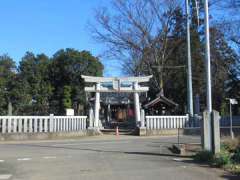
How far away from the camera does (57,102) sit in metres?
67.2

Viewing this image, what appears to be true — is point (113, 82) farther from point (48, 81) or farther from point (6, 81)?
point (48, 81)

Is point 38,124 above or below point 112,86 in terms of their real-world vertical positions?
below

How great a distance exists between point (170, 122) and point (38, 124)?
398 inches

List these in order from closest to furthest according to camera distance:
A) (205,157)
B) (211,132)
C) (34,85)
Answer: (205,157) < (211,132) < (34,85)

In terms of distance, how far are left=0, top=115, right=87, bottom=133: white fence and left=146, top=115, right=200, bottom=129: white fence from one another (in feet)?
16.4

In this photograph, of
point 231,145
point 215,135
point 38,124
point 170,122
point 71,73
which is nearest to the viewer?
point 215,135

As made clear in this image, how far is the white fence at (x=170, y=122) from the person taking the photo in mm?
34438

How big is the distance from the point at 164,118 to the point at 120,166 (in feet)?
68.5

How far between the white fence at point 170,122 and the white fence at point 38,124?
5.00 metres

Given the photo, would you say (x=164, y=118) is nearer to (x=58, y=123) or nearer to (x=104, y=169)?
(x=58, y=123)

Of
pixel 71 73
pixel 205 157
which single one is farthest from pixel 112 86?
pixel 71 73

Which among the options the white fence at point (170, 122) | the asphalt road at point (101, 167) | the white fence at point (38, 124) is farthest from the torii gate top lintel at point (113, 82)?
the asphalt road at point (101, 167)

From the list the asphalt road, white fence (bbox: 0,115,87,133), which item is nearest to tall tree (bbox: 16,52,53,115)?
white fence (bbox: 0,115,87,133)

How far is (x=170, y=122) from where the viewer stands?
115 ft
